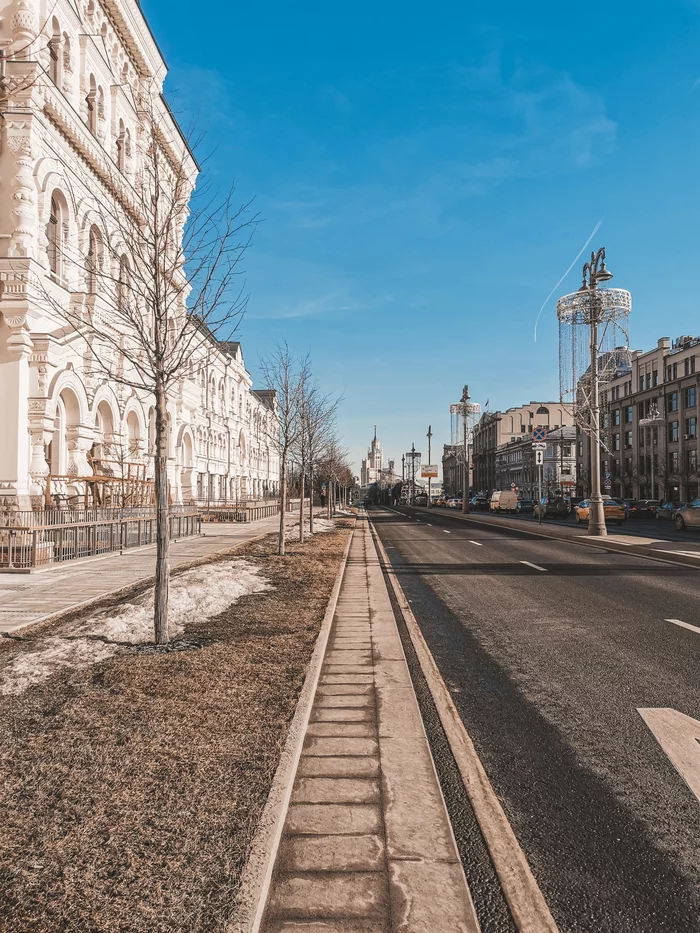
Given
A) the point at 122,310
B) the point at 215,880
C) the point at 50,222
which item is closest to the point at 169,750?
the point at 215,880

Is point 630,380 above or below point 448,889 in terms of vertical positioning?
above

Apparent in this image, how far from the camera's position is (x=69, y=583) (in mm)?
11258

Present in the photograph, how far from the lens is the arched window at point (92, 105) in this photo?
957 inches

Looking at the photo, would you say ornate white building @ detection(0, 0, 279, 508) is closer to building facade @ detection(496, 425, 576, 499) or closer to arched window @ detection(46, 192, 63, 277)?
arched window @ detection(46, 192, 63, 277)

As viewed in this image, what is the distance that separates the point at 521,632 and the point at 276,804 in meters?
5.31

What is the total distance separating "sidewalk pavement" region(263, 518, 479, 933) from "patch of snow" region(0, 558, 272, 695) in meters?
2.51

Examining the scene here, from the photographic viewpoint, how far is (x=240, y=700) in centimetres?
467

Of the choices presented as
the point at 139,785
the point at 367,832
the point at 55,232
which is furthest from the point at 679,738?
the point at 55,232

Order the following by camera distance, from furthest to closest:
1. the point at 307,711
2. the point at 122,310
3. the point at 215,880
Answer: the point at 122,310
the point at 307,711
the point at 215,880

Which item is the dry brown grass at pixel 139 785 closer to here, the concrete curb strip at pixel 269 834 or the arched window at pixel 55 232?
the concrete curb strip at pixel 269 834

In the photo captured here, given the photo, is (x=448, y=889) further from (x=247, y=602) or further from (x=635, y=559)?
(x=635, y=559)

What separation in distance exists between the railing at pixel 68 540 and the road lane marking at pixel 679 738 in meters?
12.1

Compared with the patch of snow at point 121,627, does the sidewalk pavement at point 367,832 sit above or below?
below

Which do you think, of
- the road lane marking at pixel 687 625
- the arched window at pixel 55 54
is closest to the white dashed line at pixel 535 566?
the road lane marking at pixel 687 625
